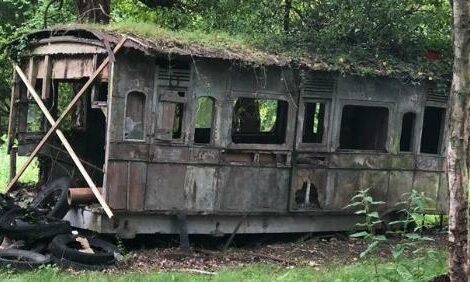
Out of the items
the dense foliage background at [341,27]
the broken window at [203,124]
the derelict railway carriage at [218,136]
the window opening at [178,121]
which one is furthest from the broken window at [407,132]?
the window opening at [178,121]

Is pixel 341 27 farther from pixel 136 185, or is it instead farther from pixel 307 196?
pixel 136 185

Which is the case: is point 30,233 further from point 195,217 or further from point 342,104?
point 342,104

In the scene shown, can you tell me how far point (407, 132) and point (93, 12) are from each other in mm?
7504

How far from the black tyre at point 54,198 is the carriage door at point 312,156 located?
4.01 m

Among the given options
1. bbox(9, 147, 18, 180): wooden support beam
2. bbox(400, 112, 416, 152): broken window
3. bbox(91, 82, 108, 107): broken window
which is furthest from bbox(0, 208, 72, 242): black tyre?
bbox(400, 112, 416, 152): broken window

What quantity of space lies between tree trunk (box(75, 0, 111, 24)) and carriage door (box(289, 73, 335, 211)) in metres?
5.66

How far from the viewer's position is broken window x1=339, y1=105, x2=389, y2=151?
13680 mm

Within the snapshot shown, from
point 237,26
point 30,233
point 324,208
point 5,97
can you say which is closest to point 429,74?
point 324,208

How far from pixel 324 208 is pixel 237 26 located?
4.67 meters

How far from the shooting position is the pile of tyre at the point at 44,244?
977 centimetres

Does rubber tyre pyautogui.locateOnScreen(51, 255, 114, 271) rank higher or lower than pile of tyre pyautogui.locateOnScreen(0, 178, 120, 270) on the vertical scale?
lower

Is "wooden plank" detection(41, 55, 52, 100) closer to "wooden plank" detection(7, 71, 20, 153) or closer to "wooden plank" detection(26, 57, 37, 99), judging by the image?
"wooden plank" detection(26, 57, 37, 99)

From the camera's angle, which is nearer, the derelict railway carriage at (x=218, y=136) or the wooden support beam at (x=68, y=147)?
the wooden support beam at (x=68, y=147)

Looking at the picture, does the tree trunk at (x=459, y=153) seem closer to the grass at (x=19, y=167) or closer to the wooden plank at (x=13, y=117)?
the wooden plank at (x=13, y=117)
